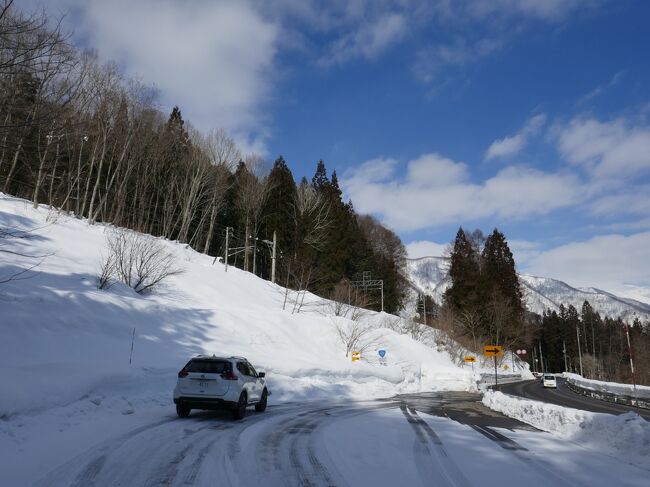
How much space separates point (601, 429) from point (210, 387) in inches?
356

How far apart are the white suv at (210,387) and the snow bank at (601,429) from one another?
806 cm

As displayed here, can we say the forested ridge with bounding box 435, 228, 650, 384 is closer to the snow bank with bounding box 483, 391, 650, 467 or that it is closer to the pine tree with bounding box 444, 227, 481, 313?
the pine tree with bounding box 444, 227, 481, 313

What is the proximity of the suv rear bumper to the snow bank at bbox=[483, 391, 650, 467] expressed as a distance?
8.19 meters

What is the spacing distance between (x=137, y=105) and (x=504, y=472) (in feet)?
140

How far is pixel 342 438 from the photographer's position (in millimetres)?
9703

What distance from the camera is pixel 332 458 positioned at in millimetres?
7648

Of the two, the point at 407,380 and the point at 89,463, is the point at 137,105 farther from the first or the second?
the point at 89,463

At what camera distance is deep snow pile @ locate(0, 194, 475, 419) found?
12594 millimetres

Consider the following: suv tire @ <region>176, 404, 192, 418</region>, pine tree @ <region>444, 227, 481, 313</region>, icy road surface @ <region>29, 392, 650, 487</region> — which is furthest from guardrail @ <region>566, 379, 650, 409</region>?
pine tree @ <region>444, 227, 481, 313</region>

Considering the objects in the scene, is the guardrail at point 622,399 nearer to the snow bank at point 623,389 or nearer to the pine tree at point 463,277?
the snow bank at point 623,389

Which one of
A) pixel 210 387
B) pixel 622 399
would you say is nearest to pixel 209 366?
pixel 210 387

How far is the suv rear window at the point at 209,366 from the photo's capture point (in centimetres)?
1215

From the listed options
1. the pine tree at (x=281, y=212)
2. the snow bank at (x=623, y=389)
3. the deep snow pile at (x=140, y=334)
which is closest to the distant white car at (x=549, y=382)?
the snow bank at (x=623, y=389)

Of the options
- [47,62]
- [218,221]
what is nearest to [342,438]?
[47,62]
